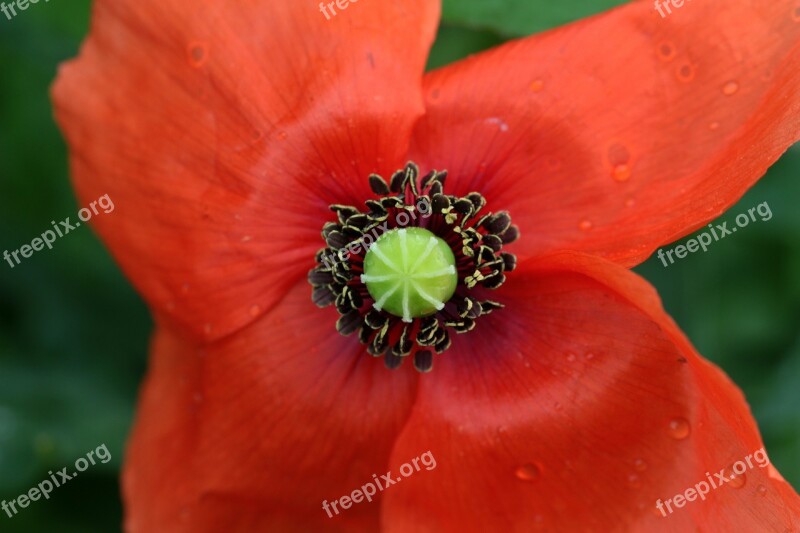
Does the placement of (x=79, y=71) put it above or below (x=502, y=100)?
above

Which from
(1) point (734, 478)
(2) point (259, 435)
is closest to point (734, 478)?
(1) point (734, 478)

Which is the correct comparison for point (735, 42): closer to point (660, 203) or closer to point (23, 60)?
point (660, 203)

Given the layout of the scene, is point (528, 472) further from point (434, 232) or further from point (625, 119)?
point (625, 119)

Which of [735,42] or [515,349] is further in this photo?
[515,349]

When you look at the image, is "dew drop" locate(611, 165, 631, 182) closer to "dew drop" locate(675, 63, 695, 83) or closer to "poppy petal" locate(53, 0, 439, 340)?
"dew drop" locate(675, 63, 695, 83)

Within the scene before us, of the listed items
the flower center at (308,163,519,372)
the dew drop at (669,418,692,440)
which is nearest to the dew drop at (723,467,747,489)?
the dew drop at (669,418,692,440)

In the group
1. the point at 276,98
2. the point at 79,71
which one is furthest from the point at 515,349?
the point at 79,71

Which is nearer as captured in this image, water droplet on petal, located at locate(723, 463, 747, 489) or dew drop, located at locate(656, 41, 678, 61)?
water droplet on petal, located at locate(723, 463, 747, 489)

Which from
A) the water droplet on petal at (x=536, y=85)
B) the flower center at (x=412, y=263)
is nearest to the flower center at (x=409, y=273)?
the flower center at (x=412, y=263)

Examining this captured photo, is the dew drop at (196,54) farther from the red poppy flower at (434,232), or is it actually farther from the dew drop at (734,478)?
the dew drop at (734,478)
